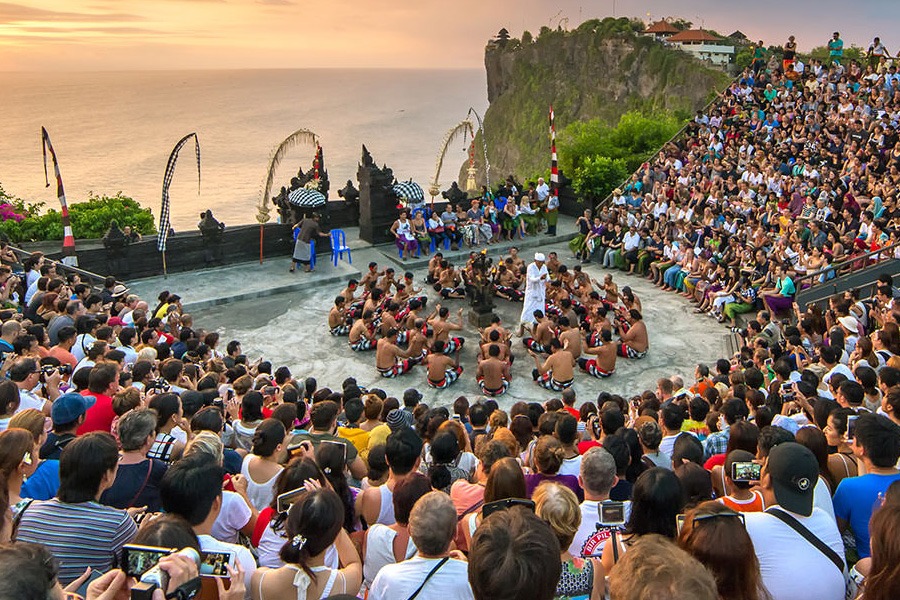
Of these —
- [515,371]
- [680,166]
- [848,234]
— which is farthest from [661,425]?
[680,166]

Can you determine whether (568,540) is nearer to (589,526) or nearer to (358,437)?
(589,526)

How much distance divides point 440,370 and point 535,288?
297 cm

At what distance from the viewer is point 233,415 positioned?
305 inches

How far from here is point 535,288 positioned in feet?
45.0

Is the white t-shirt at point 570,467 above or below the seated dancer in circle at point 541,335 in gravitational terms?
above

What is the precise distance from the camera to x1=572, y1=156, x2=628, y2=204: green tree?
22.1 metres

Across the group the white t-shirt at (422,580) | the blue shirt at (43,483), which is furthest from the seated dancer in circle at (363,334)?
the white t-shirt at (422,580)

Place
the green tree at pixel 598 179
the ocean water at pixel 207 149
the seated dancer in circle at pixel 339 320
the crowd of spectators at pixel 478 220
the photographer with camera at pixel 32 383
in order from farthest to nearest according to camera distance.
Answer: the ocean water at pixel 207 149, the green tree at pixel 598 179, the crowd of spectators at pixel 478 220, the seated dancer in circle at pixel 339 320, the photographer with camera at pixel 32 383

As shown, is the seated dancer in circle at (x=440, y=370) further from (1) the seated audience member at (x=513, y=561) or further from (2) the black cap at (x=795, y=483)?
(1) the seated audience member at (x=513, y=561)

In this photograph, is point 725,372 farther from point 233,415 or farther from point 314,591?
point 314,591

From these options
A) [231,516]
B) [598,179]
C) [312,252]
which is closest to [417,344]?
[312,252]

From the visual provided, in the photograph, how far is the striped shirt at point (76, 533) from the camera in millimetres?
3742

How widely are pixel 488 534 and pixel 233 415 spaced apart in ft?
17.6

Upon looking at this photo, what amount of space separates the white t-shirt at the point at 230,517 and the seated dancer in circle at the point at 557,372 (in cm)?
780
